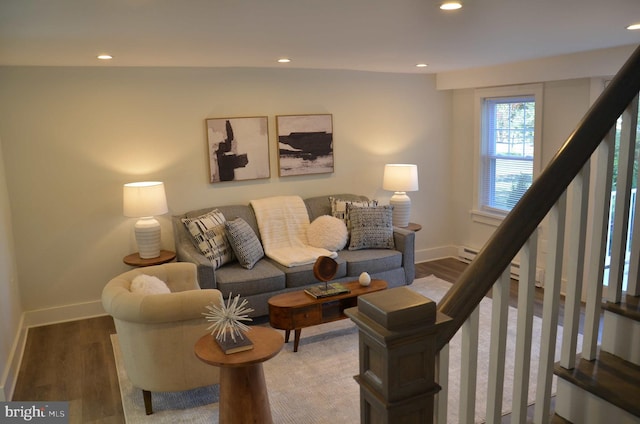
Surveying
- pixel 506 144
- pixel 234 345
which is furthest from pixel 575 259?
pixel 506 144

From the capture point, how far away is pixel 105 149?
4781mm

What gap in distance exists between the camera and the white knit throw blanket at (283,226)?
5.08 m

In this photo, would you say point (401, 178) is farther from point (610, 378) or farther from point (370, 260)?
point (610, 378)

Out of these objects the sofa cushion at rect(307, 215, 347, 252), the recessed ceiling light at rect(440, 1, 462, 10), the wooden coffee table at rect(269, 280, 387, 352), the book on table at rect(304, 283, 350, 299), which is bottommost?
the wooden coffee table at rect(269, 280, 387, 352)

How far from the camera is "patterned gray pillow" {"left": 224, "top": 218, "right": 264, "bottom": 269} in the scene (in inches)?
185

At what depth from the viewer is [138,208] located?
4.49 m

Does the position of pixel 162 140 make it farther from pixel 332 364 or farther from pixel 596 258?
pixel 596 258

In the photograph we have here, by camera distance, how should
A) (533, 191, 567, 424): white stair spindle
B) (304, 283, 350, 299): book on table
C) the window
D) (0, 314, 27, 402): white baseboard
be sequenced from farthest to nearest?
the window, (304, 283, 350, 299): book on table, (0, 314, 27, 402): white baseboard, (533, 191, 567, 424): white stair spindle

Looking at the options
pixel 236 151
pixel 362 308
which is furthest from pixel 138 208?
pixel 362 308

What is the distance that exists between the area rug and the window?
1924 mm

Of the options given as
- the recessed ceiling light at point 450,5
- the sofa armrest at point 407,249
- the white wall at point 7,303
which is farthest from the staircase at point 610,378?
the sofa armrest at point 407,249

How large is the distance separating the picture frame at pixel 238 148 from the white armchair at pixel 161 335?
2.16 metres

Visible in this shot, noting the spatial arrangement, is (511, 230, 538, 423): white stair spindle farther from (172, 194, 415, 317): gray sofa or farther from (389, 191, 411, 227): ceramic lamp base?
(389, 191, 411, 227): ceramic lamp base

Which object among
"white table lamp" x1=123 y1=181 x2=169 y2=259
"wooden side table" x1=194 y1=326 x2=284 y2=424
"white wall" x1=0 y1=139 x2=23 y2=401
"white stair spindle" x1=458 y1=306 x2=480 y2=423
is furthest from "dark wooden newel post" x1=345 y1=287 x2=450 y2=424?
"white table lamp" x1=123 y1=181 x2=169 y2=259
